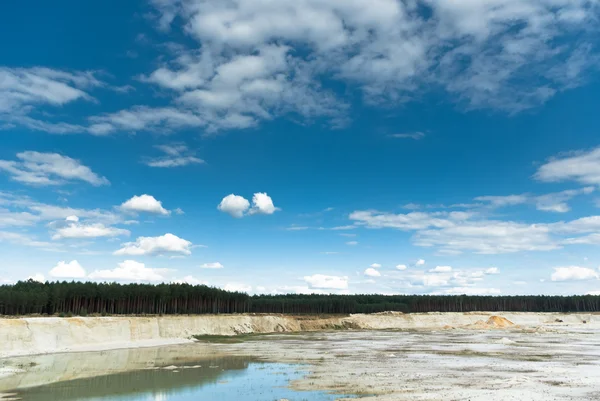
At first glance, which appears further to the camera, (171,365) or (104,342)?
(104,342)

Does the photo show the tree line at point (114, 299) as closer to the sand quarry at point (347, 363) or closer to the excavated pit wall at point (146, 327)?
the excavated pit wall at point (146, 327)

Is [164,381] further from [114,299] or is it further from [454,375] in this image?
[114,299]

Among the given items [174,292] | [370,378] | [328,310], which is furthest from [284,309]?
[370,378]

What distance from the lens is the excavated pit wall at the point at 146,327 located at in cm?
6219

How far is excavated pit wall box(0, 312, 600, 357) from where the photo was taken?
6219 cm

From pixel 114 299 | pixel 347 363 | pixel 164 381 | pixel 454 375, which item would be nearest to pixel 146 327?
pixel 114 299

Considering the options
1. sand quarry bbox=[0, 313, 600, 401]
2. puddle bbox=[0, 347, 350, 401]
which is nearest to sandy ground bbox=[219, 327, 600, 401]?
sand quarry bbox=[0, 313, 600, 401]

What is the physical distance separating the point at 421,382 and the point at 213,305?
116968 millimetres

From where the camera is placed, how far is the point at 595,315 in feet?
610

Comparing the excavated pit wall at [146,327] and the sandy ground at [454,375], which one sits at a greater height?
the sandy ground at [454,375]

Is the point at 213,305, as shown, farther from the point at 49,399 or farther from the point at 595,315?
the point at 595,315

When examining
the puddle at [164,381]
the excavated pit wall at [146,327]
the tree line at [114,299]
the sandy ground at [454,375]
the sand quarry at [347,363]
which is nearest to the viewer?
the sandy ground at [454,375]

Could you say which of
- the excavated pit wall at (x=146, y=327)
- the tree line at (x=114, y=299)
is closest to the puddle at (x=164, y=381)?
the excavated pit wall at (x=146, y=327)

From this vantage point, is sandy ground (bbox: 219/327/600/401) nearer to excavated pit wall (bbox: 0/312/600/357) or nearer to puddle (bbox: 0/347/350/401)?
puddle (bbox: 0/347/350/401)
